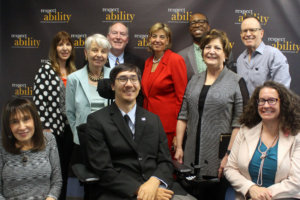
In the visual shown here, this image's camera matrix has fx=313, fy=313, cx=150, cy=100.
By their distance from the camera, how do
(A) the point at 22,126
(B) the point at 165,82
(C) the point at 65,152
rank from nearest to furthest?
(A) the point at 22,126 < (B) the point at 165,82 < (C) the point at 65,152

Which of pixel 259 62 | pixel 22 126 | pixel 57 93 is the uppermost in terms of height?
pixel 259 62

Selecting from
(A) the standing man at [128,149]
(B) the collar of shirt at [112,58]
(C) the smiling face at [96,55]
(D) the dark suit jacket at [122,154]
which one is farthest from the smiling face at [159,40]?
(D) the dark suit jacket at [122,154]

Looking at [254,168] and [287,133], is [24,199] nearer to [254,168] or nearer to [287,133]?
[254,168]

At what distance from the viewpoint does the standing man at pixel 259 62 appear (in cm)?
315

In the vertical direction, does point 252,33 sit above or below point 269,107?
above

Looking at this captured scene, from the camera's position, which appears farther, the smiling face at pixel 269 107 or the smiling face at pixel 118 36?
the smiling face at pixel 118 36

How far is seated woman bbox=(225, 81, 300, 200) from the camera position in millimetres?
2244

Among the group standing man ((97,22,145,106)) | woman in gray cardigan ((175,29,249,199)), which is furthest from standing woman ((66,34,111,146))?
woman in gray cardigan ((175,29,249,199))

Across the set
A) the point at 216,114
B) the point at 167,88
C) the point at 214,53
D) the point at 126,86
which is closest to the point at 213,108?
the point at 216,114

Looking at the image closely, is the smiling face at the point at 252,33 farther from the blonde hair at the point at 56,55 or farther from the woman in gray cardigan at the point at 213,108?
the blonde hair at the point at 56,55

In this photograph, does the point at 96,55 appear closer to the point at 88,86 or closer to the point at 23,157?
the point at 88,86

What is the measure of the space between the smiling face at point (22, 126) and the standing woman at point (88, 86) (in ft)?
2.36

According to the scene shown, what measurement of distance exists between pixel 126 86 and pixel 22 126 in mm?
800

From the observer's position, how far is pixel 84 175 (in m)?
2.28
